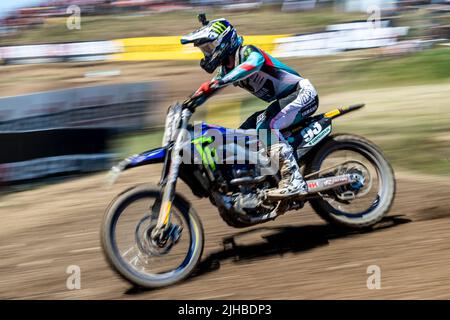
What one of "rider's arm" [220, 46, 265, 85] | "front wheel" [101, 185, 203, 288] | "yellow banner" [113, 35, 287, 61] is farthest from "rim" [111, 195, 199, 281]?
"yellow banner" [113, 35, 287, 61]

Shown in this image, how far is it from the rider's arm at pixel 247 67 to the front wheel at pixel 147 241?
3.45 feet

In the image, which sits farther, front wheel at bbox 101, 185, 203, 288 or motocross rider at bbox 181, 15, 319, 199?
motocross rider at bbox 181, 15, 319, 199

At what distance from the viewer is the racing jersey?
5348 mm

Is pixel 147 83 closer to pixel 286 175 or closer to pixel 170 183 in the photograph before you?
pixel 286 175

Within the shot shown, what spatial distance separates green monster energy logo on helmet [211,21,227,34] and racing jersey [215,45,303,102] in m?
0.24

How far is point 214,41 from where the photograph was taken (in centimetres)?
541

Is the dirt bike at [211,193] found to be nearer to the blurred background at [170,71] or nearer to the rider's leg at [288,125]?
the rider's leg at [288,125]

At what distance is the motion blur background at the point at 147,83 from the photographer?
8578 millimetres

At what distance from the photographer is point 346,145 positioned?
6.01m

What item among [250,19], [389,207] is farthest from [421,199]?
[250,19]

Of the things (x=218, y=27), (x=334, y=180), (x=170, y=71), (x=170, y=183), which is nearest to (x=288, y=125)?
(x=334, y=180)

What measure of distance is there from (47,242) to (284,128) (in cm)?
272

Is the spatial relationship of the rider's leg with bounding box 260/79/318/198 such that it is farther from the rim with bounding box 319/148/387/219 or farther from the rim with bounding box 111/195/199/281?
the rim with bounding box 111/195/199/281
